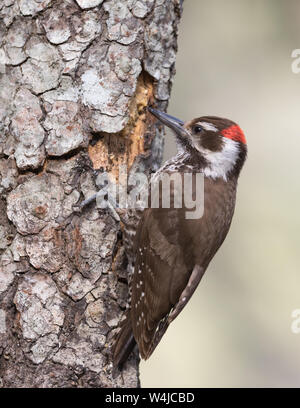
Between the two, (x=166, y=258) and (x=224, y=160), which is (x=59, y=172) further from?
(x=224, y=160)

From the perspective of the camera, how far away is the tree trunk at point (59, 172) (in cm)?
277

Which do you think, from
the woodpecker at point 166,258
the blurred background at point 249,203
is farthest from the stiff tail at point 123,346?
the blurred background at point 249,203

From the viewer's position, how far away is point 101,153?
117 inches

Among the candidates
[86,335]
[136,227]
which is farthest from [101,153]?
[86,335]

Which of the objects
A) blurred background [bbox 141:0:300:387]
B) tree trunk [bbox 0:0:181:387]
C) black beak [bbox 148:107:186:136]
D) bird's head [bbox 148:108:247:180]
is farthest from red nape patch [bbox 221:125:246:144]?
blurred background [bbox 141:0:300:387]

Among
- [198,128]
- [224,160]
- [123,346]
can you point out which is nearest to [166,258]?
[123,346]

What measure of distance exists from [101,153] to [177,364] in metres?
2.67

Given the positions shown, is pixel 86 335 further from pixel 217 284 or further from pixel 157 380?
pixel 217 284

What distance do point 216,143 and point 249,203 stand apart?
2.18 m

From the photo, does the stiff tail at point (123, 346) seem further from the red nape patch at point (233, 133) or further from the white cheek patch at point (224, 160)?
the red nape patch at point (233, 133)

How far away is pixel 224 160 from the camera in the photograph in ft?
10.7

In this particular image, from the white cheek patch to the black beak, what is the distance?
227 millimetres

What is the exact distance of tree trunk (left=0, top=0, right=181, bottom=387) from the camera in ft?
9.08

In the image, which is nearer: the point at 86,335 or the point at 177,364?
the point at 86,335
